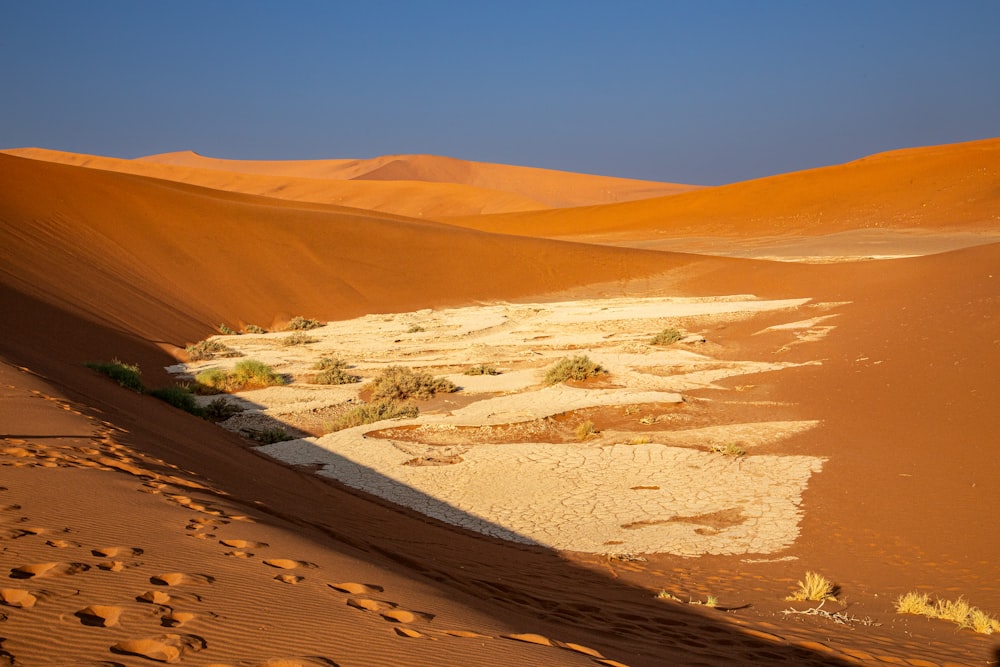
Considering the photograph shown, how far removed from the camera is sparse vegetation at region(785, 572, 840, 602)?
244 inches

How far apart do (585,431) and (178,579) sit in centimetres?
914

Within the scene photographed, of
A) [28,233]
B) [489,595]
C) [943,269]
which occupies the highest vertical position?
[943,269]

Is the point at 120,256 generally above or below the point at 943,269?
below

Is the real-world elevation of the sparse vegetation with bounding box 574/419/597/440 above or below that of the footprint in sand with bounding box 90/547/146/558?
above

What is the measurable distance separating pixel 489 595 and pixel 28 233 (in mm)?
25108

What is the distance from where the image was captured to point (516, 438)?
12.5m

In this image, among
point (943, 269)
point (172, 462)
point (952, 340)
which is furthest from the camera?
point (943, 269)

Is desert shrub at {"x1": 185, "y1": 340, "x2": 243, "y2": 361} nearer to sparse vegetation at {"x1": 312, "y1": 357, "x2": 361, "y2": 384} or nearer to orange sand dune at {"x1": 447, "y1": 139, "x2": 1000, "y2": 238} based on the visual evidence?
sparse vegetation at {"x1": 312, "y1": 357, "x2": 361, "y2": 384}

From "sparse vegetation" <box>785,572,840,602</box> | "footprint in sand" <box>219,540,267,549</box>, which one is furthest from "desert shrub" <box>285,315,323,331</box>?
"footprint in sand" <box>219,540,267,549</box>

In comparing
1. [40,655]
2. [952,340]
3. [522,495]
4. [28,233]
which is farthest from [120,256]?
[40,655]

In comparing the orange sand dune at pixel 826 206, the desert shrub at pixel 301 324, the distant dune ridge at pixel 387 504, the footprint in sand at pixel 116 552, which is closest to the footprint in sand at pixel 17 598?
the distant dune ridge at pixel 387 504

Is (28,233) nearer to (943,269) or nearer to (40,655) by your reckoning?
(40,655)

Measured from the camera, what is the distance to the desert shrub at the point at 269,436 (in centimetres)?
1269

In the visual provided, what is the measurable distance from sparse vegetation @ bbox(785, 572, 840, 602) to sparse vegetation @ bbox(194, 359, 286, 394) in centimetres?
1332
